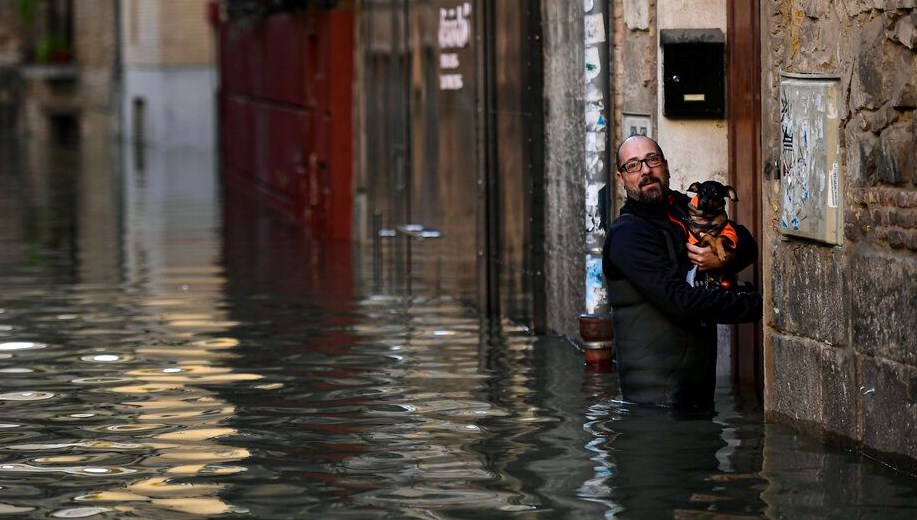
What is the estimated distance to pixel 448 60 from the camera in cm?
1691

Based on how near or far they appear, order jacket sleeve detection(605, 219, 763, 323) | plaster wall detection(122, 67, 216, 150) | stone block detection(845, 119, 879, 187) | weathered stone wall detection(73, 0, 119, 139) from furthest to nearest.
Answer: weathered stone wall detection(73, 0, 119, 139)
plaster wall detection(122, 67, 216, 150)
jacket sleeve detection(605, 219, 763, 323)
stone block detection(845, 119, 879, 187)

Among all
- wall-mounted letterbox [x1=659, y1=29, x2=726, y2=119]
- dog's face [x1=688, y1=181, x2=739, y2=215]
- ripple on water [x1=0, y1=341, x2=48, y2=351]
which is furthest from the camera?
ripple on water [x1=0, y1=341, x2=48, y2=351]

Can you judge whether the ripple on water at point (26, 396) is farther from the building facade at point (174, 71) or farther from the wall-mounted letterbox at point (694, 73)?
the building facade at point (174, 71)

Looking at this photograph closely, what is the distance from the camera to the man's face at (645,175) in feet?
33.3

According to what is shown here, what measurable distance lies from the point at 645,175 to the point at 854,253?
4.50 ft

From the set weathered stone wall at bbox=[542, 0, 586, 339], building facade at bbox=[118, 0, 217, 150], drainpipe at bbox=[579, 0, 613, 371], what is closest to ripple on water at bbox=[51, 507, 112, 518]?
drainpipe at bbox=[579, 0, 613, 371]

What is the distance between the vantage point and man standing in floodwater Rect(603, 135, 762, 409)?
1001cm

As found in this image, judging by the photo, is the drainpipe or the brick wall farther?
the brick wall

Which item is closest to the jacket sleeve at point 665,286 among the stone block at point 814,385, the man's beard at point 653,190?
the man's beard at point 653,190

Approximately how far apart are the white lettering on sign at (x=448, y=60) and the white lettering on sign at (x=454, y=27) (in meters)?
0.06

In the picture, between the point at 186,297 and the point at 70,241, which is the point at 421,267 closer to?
the point at 186,297

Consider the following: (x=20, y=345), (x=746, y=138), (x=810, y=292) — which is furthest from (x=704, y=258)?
(x=20, y=345)

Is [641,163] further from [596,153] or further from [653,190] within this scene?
[596,153]

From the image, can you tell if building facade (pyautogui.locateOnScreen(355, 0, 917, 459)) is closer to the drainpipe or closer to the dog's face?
the drainpipe
